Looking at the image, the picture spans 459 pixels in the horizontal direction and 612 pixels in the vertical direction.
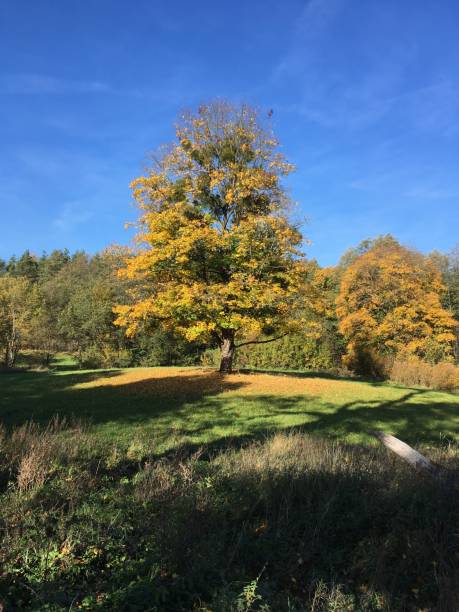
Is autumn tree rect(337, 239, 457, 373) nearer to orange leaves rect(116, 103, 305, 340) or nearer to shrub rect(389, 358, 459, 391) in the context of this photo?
shrub rect(389, 358, 459, 391)

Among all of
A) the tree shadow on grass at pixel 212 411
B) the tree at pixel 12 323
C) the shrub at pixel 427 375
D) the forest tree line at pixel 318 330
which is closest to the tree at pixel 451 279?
the forest tree line at pixel 318 330

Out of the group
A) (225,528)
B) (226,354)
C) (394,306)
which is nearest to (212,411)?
(225,528)

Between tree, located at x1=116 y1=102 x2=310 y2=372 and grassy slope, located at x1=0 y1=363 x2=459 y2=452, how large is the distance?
2.38 m

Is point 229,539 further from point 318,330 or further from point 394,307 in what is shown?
point 394,307

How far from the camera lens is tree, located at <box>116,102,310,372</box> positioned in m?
14.4

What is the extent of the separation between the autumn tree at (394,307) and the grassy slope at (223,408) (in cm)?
1520

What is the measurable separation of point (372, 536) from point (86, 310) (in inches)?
1029

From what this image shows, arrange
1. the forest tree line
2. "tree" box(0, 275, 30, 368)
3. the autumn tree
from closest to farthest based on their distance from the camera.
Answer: "tree" box(0, 275, 30, 368), the forest tree line, the autumn tree

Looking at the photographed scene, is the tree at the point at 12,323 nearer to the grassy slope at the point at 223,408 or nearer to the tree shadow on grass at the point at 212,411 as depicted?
the grassy slope at the point at 223,408

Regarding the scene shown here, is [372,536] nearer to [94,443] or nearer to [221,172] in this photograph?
[94,443]

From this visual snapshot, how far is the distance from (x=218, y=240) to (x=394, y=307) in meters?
20.8

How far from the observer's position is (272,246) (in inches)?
602

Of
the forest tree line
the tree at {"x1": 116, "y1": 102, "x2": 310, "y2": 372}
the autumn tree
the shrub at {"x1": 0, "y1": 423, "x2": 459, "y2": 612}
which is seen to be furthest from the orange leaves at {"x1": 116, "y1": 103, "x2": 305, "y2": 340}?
the autumn tree

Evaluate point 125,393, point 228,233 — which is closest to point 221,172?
point 228,233
